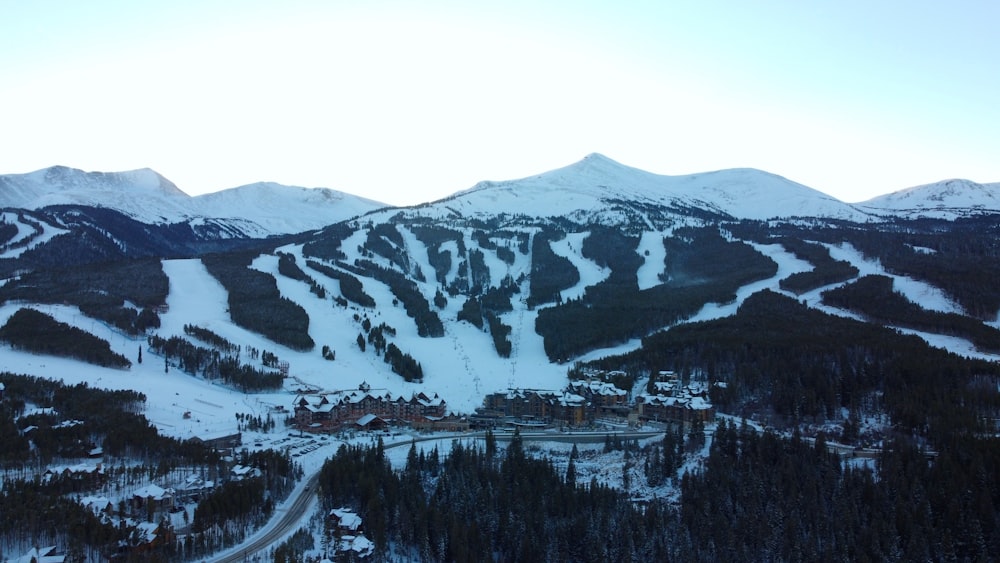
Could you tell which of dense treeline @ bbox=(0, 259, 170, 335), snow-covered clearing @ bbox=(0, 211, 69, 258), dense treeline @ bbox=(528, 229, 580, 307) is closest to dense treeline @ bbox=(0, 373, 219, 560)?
dense treeline @ bbox=(0, 259, 170, 335)

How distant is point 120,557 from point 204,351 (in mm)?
52520

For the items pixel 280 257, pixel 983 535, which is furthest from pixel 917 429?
pixel 280 257

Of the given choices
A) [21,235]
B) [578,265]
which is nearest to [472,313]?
[578,265]

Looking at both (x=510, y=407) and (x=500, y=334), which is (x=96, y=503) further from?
(x=500, y=334)

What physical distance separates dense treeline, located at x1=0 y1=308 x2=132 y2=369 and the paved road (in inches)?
1417

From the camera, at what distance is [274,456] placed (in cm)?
5775

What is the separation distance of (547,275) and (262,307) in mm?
56538

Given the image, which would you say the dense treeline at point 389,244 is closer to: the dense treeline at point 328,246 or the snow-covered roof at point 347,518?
the dense treeline at point 328,246

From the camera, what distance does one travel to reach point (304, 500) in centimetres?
5303

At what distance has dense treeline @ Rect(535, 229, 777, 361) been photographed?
109 meters

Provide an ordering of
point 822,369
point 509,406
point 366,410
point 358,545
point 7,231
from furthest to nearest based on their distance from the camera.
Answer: point 7,231
point 509,406
point 366,410
point 822,369
point 358,545

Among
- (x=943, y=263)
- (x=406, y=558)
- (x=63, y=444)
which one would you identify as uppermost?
(x=943, y=263)

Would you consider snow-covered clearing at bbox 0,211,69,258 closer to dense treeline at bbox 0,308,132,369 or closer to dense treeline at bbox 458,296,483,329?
dense treeline at bbox 0,308,132,369

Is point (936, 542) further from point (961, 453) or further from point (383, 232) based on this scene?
point (383, 232)
